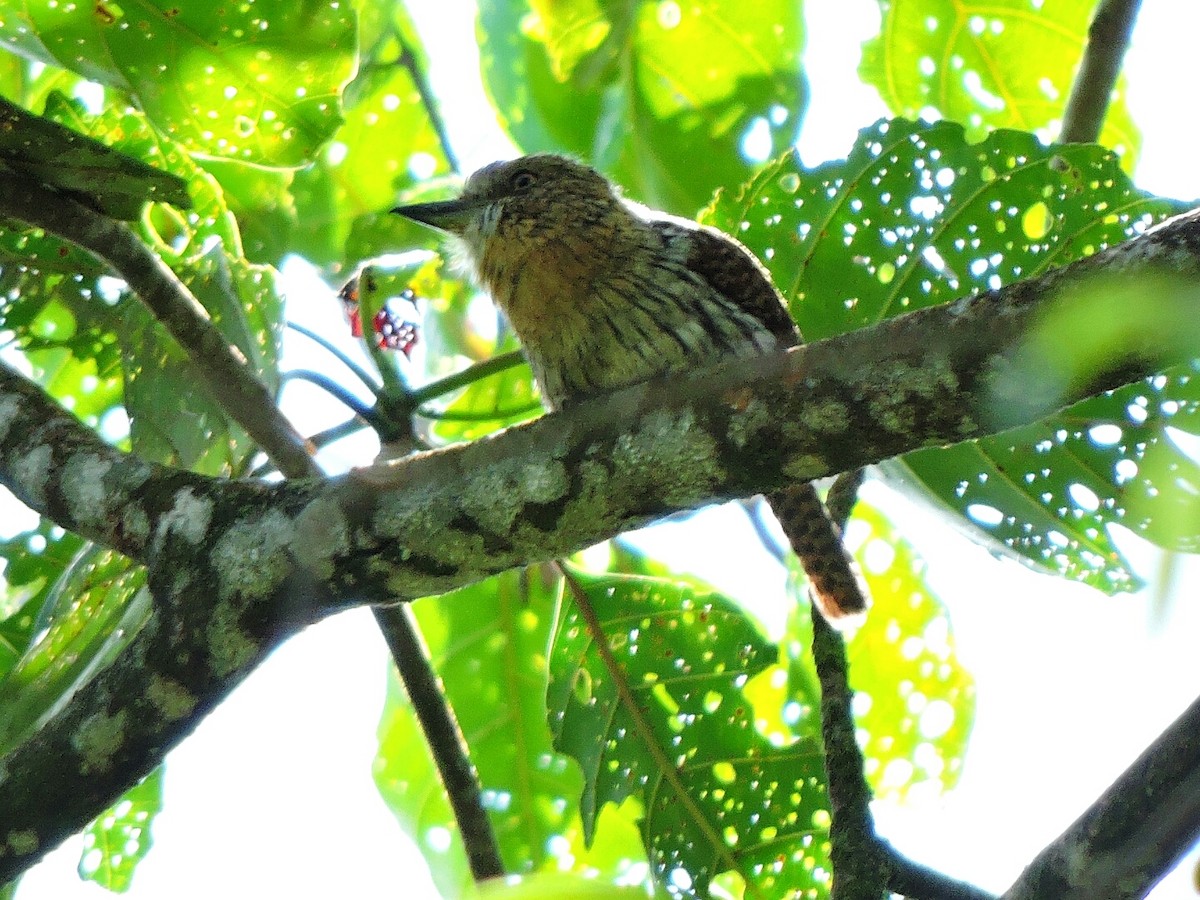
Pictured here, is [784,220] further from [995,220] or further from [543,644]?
[543,644]

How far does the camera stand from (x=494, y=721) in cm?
344

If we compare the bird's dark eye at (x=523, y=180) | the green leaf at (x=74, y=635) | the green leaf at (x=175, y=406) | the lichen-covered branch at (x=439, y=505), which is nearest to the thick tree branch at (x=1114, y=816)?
the lichen-covered branch at (x=439, y=505)

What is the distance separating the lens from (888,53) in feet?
10.8

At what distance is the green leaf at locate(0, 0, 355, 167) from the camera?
266 cm

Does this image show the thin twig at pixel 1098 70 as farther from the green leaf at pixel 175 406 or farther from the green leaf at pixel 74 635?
the green leaf at pixel 74 635

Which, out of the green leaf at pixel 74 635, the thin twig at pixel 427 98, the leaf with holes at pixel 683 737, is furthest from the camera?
the thin twig at pixel 427 98

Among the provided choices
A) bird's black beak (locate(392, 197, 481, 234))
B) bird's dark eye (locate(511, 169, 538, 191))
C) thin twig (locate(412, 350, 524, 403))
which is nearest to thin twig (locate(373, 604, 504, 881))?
thin twig (locate(412, 350, 524, 403))

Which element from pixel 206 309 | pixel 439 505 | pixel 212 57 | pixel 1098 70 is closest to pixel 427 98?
pixel 212 57

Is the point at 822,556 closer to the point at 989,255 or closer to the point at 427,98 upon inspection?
the point at 989,255

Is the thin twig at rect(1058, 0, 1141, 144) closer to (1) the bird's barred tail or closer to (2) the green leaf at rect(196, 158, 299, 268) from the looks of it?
(1) the bird's barred tail

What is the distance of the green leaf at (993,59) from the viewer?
3254 mm

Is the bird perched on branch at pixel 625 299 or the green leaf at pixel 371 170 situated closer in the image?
the bird perched on branch at pixel 625 299

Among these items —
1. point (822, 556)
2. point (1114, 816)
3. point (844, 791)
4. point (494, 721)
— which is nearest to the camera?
point (1114, 816)

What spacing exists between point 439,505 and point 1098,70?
173 centimetres
